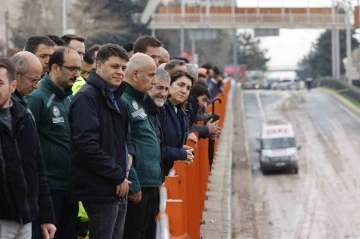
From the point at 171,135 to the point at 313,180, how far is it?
30.3 meters

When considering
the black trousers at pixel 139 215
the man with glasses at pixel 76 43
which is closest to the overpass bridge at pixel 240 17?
the man with glasses at pixel 76 43

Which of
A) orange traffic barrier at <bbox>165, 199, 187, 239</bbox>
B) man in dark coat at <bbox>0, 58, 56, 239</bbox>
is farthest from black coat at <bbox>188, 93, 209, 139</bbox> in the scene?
man in dark coat at <bbox>0, 58, 56, 239</bbox>

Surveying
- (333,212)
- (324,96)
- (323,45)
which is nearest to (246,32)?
(323,45)

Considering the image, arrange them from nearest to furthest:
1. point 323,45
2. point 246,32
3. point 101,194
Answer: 1. point 101,194
2. point 323,45
3. point 246,32

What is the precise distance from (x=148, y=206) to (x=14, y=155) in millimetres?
2611

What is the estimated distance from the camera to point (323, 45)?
122750mm

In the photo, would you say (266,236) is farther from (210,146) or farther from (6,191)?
(6,191)

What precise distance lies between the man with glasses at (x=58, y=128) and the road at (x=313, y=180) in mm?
15962

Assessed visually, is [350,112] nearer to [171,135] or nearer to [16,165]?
A: [171,135]

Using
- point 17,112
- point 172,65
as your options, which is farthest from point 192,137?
point 17,112

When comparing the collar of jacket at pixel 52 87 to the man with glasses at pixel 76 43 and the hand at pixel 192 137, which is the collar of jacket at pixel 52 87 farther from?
the hand at pixel 192 137

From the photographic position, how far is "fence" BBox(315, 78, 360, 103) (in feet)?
237

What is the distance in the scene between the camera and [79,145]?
303 inches

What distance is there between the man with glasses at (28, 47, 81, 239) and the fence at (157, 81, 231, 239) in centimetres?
78
